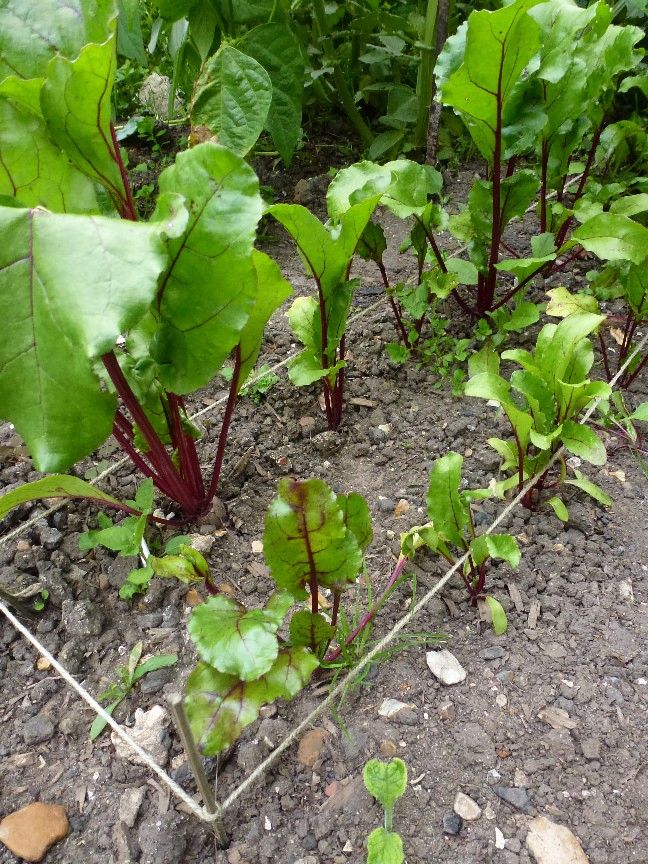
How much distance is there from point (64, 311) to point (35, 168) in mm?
372

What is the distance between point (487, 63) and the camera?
4.63ft

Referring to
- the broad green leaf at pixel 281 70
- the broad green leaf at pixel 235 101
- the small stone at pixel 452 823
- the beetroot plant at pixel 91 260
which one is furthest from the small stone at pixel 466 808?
the broad green leaf at pixel 281 70

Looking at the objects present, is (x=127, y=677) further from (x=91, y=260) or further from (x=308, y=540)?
(x=91, y=260)

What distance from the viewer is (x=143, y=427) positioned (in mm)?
1241

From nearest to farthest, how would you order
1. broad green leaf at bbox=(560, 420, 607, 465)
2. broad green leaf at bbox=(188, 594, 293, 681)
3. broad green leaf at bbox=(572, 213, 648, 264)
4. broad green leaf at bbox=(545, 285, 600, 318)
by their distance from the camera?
broad green leaf at bbox=(188, 594, 293, 681)
broad green leaf at bbox=(560, 420, 607, 465)
broad green leaf at bbox=(572, 213, 648, 264)
broad green leaf at bbox=(545, 285, 600, 318)

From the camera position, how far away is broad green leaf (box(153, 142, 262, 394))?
1000 millimetres

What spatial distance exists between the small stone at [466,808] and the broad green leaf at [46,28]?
136 centimetres

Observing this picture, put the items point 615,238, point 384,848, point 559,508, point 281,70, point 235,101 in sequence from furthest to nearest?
1. point 281,70
2. point 235,101
3. point 615,238
4. point 559,508
5. point 384,848

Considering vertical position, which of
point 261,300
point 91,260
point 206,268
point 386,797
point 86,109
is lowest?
point 386,797

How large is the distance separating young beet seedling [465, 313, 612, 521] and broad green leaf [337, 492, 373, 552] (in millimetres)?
305

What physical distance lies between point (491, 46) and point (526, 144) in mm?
255

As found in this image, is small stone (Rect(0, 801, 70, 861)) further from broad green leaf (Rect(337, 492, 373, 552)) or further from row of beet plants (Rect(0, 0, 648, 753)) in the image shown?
broad green leaf (Rect(337, 492, 373, 552))

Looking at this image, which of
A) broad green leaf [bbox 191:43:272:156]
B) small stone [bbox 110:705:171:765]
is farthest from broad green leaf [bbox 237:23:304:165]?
small stone [bbox 110:705:171:765]

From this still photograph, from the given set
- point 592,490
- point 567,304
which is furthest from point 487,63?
point 592,490
